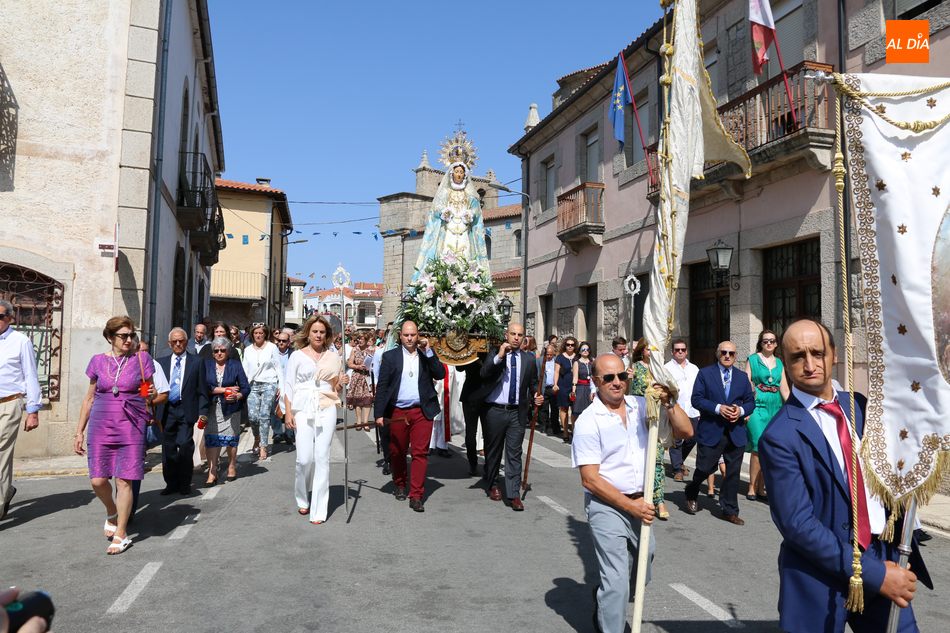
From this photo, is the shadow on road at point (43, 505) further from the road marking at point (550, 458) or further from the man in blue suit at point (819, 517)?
the man in blue suit at point (819, 517)

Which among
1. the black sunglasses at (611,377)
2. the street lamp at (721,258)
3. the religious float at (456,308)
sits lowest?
the black sunglasses at (611,377)

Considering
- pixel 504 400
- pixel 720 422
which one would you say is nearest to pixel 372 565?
pixel 504 400

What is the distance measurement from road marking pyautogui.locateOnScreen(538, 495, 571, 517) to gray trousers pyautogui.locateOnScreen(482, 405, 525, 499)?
1.86 ft

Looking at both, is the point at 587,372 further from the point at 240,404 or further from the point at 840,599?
the point at 840,599

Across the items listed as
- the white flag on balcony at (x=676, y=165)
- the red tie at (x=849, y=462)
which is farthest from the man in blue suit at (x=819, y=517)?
the white flag on balcony at (x=676, y=165)

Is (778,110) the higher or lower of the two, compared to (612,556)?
higher

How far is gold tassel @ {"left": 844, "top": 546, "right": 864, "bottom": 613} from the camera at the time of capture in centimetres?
240

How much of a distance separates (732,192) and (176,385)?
9905 millimetres

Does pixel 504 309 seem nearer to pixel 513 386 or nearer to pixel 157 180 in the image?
pixel 513 386

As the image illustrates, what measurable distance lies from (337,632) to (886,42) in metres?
10.4

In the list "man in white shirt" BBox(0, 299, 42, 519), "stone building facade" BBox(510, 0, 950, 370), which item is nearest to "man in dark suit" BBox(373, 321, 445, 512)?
"man in white shirt" BBox(0, 299, 42, 519)

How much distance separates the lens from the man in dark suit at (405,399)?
7.72 m

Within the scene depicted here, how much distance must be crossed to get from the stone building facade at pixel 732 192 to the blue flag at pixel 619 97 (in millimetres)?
662

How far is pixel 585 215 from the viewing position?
734 inches
